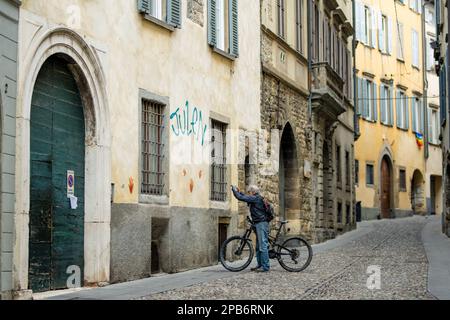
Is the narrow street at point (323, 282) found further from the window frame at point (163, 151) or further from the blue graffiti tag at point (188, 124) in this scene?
the blue graffiti tag at point (188, 124)

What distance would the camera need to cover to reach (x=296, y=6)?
24250mm

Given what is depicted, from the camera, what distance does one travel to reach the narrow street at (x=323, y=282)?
1139cm

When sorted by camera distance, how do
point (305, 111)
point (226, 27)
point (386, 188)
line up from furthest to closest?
point (386, 188) → point (305, 111) → point (226, 27)

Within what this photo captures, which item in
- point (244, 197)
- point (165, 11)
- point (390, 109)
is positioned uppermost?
point (390, 109)

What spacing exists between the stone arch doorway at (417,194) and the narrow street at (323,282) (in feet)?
80.6

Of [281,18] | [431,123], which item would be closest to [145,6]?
[281,18]

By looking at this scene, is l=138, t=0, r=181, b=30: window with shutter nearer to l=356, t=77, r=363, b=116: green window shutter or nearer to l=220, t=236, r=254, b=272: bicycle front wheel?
l=220, t=236, r=254, b=272: bicycle front wheel

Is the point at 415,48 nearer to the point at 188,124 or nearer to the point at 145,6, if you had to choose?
the point at 188,124

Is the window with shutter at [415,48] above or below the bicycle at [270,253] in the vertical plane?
above

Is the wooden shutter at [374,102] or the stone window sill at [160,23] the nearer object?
the stone window sill at [160,23]

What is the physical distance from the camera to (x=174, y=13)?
618 inches

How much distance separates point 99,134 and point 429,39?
36.4 meters

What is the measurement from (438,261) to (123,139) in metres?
7.00

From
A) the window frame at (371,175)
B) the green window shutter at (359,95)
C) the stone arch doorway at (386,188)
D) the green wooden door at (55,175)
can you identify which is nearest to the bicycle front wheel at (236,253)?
the green wooden door at (55,175)
